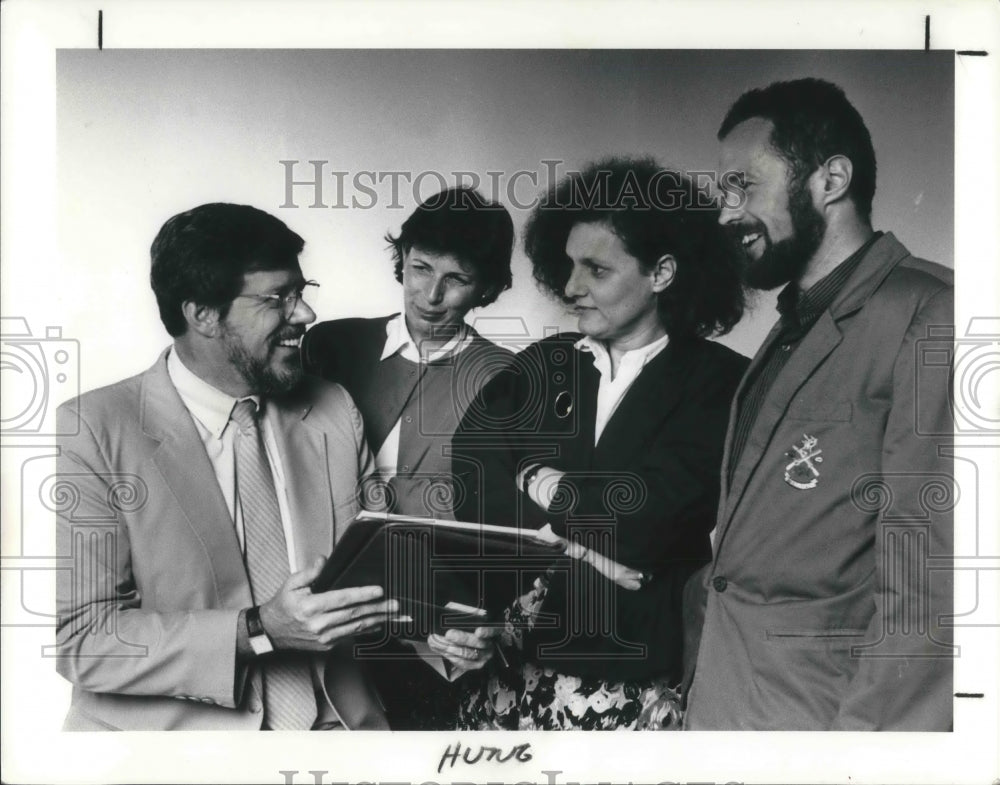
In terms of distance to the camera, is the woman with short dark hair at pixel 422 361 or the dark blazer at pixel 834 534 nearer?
the dark blazer at pixel 834 534

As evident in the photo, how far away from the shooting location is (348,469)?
3410 millimetres

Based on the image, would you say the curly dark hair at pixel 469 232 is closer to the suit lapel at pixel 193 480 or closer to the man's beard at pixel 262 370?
the man's beard at pixel 262 370

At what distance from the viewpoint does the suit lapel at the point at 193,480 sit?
3.32m

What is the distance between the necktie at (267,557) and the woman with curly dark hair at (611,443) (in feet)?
1.70

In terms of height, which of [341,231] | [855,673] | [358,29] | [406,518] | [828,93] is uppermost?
[358,29]

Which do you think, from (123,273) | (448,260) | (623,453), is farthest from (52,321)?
(623,453)

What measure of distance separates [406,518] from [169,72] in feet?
5.17

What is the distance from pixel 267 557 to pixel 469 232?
3.84ft

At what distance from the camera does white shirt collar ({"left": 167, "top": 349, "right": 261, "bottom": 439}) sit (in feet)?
11.0

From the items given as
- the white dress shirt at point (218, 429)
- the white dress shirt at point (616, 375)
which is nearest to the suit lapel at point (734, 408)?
the white dress shirt at point (616, 375)

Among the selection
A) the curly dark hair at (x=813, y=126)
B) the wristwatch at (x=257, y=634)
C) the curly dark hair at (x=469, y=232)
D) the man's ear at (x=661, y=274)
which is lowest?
the wristwatch at (x=257, y=634)

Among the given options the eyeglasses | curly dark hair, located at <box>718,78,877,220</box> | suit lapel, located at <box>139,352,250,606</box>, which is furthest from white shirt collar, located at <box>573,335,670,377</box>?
suit lapel, located at <box>139,352,250,606</box>

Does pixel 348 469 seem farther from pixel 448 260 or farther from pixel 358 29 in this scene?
pixel 358 29

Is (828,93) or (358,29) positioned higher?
(358,29)
